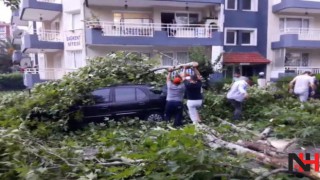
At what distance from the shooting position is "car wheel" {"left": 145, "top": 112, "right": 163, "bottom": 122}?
955 centimetres

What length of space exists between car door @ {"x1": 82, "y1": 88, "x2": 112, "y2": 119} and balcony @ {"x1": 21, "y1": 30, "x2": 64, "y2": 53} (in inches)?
499

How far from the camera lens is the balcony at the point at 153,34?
18766 millimetres

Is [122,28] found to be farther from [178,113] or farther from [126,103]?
[178,113]

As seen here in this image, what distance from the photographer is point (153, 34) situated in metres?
19.7

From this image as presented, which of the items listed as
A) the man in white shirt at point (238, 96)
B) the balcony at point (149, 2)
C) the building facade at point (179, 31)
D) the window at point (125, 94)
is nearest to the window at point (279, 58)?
the building facade at point (179, 31)

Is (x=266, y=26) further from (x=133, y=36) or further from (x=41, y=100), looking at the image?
(x=41, y=100)

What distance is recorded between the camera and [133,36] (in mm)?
19266

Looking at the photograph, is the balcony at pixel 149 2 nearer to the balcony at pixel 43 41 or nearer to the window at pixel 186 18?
the window at pixel 186 18

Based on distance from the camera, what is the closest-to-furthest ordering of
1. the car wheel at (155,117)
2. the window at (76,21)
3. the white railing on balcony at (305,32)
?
the car wheel at (155,117), the window at (76,21), the white railing on balcony at (305,32)

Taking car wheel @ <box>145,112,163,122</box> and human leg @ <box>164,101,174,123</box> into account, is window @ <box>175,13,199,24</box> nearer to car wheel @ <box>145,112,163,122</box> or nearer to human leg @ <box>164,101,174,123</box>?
car wheel @ <box>145,112,163,122</box>

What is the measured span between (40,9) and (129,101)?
14.1m

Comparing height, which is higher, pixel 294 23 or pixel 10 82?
pixel 294 23

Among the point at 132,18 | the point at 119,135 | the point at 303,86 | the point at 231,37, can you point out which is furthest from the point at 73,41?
the point at 119,135

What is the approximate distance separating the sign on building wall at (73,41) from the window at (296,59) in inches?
597
